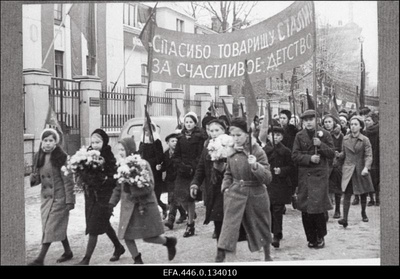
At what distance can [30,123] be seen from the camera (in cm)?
628

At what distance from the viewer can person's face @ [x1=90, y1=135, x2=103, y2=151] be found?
6.31 metres

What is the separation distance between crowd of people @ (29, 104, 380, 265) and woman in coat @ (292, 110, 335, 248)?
11 millimetres

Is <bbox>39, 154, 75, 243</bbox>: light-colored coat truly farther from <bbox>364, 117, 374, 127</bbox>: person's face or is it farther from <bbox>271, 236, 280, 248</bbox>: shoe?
<bbox>364, 117, 374, 127</bbox>: person's face

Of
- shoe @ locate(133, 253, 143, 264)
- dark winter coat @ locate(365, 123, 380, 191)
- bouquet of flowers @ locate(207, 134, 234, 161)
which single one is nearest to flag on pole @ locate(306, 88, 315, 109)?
dark winter coat @ locate(365, 123, 380, 191)

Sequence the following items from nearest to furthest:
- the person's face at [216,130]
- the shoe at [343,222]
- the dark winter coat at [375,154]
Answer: the dark winter coat at [375,154], the person's face at [216,130], the shoe at [343,222]

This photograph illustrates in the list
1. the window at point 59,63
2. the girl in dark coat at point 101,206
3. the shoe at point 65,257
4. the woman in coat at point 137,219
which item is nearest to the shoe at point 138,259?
the woman in coat at point 137,219

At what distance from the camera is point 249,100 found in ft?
20.3

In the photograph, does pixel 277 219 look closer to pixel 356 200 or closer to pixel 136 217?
pixel 356 200

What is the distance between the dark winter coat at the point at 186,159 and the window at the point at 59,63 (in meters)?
1.53

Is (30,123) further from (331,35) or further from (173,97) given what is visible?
(331,35)

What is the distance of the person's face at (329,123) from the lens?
6746 millimetres

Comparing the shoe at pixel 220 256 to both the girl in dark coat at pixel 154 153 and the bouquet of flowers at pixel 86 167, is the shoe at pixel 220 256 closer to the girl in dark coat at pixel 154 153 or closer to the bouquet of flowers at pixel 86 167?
the girl in dark coat at pixel 154 153

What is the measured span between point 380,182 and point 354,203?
79 cm
